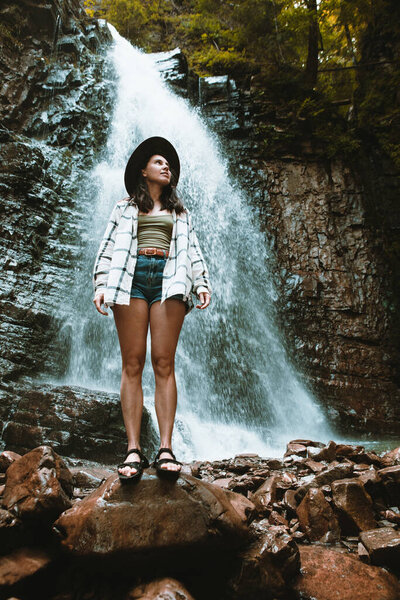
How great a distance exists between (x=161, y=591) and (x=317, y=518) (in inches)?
51.3

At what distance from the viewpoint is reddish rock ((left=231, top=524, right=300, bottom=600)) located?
208 centimetres

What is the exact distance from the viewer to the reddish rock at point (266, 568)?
2.08 metres

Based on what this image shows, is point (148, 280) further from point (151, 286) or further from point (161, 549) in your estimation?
point (161, 549)

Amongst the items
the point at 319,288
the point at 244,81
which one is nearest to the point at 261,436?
the point at 319,288

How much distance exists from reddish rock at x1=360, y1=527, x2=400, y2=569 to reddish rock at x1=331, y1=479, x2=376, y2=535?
250mm

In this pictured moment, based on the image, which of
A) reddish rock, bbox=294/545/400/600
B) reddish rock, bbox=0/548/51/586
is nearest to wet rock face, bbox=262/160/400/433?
reddish rock, bbox=294/545/400/600

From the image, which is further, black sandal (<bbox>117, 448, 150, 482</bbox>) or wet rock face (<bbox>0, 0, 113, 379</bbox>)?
wet rock face (<bbox>0, 0, 113, 379</bbox>)

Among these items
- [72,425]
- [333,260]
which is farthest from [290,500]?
[333,260]

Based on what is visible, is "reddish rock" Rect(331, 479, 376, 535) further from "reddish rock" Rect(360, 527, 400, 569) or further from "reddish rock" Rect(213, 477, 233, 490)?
"reddish rock" Rect(213, 477, 233, 490)

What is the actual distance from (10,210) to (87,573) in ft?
26.8

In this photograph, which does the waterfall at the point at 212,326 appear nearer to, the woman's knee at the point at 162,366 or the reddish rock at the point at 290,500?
the reddish rock at the point at 290,500

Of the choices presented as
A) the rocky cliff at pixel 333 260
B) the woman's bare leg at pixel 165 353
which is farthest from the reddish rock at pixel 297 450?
the rocky cliff at pixel 333 260

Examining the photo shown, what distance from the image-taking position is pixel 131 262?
8.74 feet

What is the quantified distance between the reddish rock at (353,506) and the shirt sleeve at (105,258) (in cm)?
224
